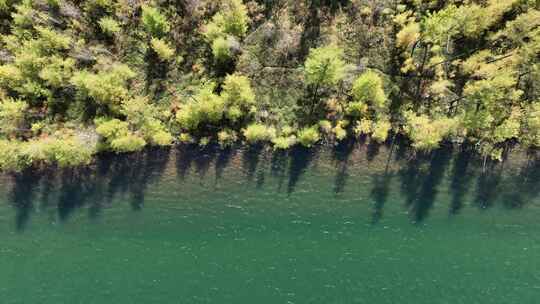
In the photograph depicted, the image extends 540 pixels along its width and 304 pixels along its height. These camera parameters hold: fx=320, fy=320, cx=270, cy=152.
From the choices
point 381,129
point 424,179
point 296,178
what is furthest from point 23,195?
point 424,179

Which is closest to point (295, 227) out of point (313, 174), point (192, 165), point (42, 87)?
point (313, 174)

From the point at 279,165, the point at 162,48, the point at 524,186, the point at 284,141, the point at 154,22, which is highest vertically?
the point at 154,22

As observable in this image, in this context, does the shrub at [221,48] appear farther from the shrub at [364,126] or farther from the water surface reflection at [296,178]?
the shrub at [364,126]

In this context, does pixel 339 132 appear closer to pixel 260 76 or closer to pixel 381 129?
pixel 381 129

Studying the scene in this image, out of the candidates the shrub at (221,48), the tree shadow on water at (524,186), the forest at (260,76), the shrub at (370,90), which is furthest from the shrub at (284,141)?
the tree shadow on water at (524,186)

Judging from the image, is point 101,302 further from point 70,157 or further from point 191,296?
point 70,157

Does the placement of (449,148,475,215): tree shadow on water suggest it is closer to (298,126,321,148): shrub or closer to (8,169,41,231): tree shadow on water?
(298,126,321,148): shrub
